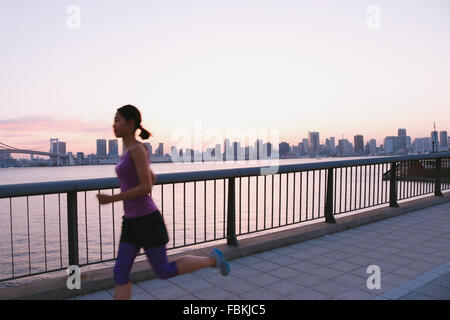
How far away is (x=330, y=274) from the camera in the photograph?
13.5 feet

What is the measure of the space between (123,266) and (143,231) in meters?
0.31

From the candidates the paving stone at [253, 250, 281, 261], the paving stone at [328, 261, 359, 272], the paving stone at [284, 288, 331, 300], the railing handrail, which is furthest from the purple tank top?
the paving stone at [328, 261, 359, 272]

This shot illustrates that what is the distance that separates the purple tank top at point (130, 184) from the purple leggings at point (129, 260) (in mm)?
256

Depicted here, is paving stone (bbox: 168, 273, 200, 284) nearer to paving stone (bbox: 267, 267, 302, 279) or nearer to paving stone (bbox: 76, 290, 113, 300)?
paving stone (bbox: 76, 290, 113, 300)

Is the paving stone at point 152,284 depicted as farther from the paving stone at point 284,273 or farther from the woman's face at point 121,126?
the woman's face at point 121,126

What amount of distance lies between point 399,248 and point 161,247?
396cm

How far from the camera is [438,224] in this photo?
6652 millimetres

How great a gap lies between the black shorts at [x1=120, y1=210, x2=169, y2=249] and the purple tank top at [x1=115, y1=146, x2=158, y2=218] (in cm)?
4

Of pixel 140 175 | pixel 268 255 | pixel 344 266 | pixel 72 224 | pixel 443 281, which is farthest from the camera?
pixel 268 255

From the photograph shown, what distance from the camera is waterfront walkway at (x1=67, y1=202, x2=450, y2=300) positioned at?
11.6 ft

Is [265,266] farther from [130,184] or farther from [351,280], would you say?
[130,184]

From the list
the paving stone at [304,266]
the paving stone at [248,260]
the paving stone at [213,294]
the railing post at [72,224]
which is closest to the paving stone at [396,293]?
the paving stone at [304,266]

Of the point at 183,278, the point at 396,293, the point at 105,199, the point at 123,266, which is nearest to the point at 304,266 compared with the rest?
the point at 396,293
